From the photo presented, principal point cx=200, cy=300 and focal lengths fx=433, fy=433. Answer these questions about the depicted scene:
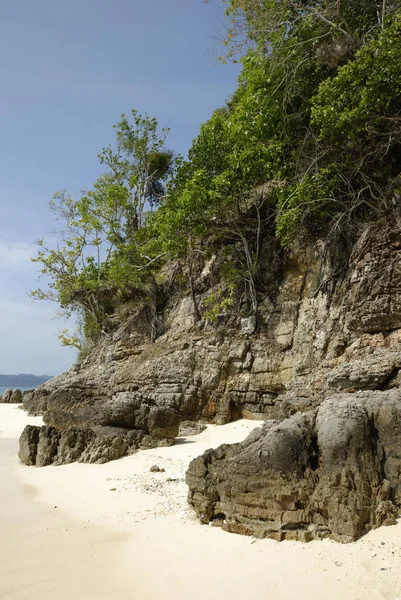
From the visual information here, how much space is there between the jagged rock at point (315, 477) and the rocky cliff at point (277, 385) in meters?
0.01

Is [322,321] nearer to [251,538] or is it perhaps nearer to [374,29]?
[374,29]

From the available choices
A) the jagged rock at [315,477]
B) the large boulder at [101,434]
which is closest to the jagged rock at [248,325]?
the large boulder at [101,434]

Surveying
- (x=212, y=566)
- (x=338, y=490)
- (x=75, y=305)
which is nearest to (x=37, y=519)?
(x=212, y=566)

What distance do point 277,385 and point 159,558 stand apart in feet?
26.5

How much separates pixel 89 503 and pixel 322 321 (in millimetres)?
7196

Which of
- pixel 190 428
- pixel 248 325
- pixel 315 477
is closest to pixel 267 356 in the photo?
pixel 248 325

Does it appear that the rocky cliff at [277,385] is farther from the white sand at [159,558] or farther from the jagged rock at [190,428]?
the jagged rock at [190,428]

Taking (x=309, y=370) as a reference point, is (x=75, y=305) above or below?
above

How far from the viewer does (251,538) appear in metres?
4.15

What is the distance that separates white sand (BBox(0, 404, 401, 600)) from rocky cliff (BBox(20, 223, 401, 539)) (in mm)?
319

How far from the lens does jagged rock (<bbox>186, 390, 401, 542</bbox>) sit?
4074 mm

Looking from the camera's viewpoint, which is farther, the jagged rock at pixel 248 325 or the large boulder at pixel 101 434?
the jagged rock at pixel 248 325

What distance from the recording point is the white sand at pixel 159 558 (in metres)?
3.39

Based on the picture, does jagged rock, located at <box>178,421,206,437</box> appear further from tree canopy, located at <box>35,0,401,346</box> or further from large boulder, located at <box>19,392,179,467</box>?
tree canopy, located at <box>35,0,401,346</box>
